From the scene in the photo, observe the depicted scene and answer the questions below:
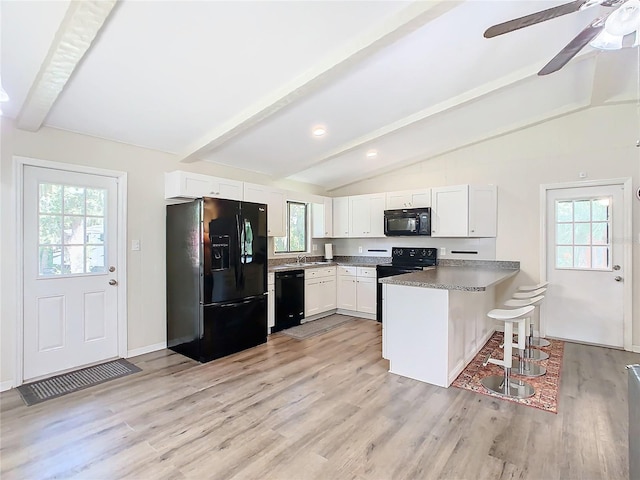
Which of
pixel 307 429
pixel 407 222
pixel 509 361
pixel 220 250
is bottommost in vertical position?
pixel 307 429

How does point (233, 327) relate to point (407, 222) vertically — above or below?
below

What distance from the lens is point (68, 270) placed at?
10.7ft

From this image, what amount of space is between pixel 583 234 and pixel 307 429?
13.7ft

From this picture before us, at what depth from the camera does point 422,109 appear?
3697mm

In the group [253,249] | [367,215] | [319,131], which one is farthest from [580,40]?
[367,215]

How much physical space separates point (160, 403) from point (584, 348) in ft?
15.3

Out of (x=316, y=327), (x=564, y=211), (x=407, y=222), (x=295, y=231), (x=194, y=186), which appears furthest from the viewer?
(x=295, y=231)

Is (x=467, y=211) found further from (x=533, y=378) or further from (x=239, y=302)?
(x=239, y=302)

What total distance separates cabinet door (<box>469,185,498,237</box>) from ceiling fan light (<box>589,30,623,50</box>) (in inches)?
100

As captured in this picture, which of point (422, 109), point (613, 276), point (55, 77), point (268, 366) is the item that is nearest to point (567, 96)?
point (422, 109)

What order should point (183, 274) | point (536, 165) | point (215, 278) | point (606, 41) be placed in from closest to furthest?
point (606, 41) < point (215, 278) < point (183, 274) < point (536, 165)

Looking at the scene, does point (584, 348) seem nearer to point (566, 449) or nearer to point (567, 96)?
point (566, 449)

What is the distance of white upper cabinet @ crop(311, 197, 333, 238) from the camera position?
5.95 m

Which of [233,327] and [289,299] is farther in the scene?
[289,299]
